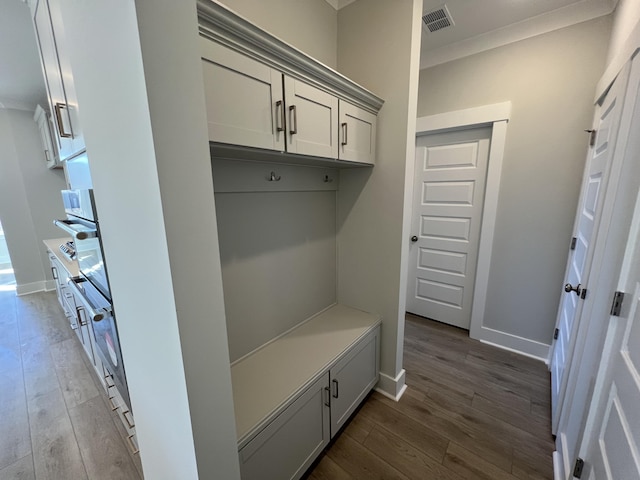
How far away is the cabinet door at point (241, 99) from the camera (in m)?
0.91

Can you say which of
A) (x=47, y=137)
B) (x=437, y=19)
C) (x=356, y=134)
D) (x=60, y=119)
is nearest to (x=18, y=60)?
(x=47, y=137)

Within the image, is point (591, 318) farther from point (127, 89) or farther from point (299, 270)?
point (127, 89)

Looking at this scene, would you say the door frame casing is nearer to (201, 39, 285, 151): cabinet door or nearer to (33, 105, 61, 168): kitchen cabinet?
(201, 39, 285, 151): cabinet door

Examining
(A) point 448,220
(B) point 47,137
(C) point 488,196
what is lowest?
(A) point 448,220

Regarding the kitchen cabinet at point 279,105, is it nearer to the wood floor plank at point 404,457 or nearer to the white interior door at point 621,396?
the white interior door at point 621,396

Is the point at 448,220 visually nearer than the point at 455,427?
No

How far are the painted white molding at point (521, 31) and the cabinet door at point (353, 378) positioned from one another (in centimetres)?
251

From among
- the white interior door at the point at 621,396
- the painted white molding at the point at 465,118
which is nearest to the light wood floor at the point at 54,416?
the white interior door at the point at 621,396

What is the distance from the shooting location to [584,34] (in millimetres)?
1861

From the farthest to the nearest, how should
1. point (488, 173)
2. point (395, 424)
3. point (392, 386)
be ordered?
point (488, 173) < point (392, 386) < point (395, 424)

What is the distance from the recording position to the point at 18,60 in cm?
226

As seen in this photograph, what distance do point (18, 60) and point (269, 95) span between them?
2.83 m

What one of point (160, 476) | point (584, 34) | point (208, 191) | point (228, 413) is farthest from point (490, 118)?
point (160, 476)

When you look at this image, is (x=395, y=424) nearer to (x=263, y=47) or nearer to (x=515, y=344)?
(x=515, y=344)
